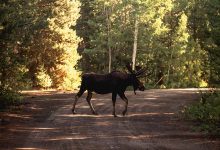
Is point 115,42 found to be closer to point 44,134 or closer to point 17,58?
point 17,58

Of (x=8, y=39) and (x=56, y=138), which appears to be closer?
(x=56, y=138)

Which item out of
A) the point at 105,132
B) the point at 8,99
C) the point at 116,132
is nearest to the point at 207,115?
the point at 116,132

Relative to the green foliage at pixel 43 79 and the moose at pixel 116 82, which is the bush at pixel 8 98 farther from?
the green foliage at pixel 43 79

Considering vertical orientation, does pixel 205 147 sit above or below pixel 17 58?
below

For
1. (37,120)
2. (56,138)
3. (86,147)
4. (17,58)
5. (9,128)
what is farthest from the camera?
(17,58)

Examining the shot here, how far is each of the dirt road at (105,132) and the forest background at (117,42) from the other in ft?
39.5

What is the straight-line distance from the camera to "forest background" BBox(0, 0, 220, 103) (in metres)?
35.9

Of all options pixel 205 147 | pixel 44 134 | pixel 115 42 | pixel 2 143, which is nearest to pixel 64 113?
pixel 44 134

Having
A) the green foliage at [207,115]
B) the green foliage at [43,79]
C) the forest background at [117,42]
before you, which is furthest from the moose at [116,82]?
the green foliage at [43,79]

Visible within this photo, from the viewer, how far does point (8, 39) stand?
17.5 metres

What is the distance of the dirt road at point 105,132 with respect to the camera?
1220 cm

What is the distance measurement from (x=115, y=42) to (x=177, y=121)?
34.5 metres

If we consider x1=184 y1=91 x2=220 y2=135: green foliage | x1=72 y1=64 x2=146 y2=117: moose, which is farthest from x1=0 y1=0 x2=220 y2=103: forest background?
x1=72 y1=64 x2=146 y2=117: moose

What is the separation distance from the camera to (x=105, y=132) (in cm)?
1409
